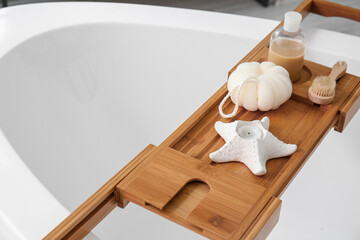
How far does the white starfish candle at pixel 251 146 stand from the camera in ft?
3.10

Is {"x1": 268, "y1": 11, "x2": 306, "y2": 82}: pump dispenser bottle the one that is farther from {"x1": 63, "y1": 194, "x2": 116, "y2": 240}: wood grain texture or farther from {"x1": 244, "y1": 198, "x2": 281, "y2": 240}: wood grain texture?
{"x1": 63, "y1": 194, "x2": 116, "y2": 240}: wood grain texture

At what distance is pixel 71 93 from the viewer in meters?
1.61

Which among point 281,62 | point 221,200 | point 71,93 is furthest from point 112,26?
point 221,200

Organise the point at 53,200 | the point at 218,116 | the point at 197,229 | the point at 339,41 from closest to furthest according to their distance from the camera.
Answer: the point at 197,229, the point at 53,200, the point at 218,116, the point at 339,41

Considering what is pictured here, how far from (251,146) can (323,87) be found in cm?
26

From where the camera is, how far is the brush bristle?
3.66 ft

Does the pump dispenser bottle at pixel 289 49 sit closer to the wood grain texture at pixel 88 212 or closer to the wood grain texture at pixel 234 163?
the wood grain texture at pixel 234 163

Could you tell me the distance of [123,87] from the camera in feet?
5.54

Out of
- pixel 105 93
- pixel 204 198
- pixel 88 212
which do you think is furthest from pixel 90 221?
pixel 105 93

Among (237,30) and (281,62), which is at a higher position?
(281,62)

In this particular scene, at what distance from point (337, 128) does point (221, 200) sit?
0.39 meters

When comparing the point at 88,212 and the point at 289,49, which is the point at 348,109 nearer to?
the point at 289,49

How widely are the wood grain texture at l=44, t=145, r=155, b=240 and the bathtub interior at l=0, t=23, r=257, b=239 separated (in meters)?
0.54

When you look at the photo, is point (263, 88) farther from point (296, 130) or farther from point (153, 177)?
point (153, 177)
